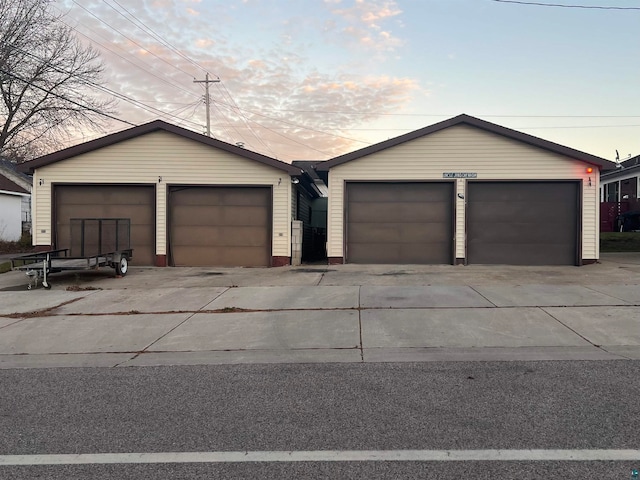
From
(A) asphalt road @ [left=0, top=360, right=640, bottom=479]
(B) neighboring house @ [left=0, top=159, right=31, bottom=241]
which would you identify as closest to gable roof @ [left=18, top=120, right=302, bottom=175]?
(A) asphalt road @ [left=0, top=360, right=640, bottom=479]

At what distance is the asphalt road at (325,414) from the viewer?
3271mm

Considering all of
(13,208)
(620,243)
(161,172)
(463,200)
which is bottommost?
(620,243)

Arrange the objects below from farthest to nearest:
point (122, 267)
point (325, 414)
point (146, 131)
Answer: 1. point (146, 131)
2. point (122, 267)
3. point (325, 414)

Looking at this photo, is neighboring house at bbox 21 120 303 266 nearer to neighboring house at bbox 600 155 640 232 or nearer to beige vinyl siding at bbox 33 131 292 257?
beige vinyl siding at bbox 33 131 292 257

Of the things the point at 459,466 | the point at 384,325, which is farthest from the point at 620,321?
the point at 459,466

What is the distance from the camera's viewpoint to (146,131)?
1582 centimetres

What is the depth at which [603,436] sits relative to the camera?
12.0 ft

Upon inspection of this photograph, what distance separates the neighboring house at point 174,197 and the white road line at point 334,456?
12498mm

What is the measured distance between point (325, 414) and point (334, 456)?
781 millimetres

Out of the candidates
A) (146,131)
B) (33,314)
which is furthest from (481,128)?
(33,314)

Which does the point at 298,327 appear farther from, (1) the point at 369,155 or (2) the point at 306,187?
(2) the point at 306,187

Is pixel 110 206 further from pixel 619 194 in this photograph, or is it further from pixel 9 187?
pixel 619 194

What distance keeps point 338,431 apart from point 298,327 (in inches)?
149

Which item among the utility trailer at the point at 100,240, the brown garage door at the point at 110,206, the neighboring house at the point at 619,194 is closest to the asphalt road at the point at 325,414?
the utility trailer at the point at 100,240
